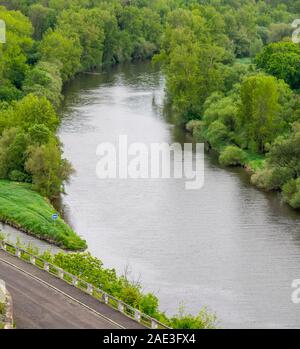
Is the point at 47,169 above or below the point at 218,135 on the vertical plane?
below

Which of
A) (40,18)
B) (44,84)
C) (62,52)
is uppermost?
(40,18)

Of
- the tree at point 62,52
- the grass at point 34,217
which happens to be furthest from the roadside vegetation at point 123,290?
the tree at point 62,52

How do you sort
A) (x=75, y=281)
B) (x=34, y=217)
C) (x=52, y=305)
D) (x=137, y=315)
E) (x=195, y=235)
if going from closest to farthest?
(x=137, y=315) → (x=52, y=305) → (x=75, y=281) → (x=195, y=235) → (x=34, y=217)

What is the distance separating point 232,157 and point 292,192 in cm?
1330

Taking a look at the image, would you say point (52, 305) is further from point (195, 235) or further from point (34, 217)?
point (195, 235)

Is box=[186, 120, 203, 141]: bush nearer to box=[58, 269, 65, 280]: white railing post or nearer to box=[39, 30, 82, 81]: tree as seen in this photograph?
box=[39, 30, 82, 81]: tree

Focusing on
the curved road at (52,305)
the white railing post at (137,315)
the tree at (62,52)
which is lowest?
the curved road at (52,305)

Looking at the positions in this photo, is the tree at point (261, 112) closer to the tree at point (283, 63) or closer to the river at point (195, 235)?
the river at point (195, 235)

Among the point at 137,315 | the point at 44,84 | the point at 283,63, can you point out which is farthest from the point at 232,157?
the point at 137,315

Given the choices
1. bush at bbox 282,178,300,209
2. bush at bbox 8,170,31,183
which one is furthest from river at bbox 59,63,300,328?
bush at bbox 8,170,31,183

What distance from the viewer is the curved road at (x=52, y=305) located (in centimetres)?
4603

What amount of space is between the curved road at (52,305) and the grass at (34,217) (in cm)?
1449

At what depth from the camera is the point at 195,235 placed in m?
71.0
